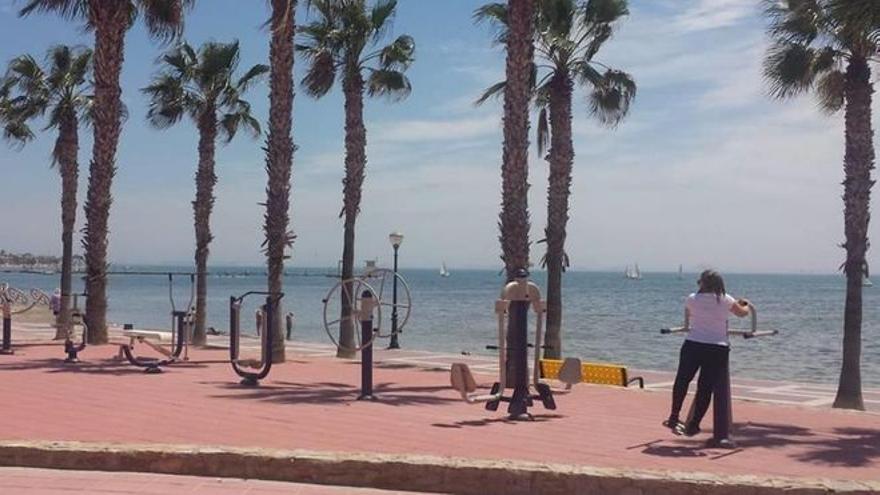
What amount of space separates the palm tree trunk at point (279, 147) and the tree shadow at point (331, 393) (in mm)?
4479

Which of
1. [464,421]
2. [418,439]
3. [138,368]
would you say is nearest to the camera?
[418,439]

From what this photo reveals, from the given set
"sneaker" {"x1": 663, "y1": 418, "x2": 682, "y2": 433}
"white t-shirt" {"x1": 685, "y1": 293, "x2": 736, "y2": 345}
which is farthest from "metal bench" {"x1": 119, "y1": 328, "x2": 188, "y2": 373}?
"white t-shirt" {"x1": 685, "y1": 293, "x2": 736, "y2": 345}

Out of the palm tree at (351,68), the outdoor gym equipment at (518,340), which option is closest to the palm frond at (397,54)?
the palm tree at (351,68)

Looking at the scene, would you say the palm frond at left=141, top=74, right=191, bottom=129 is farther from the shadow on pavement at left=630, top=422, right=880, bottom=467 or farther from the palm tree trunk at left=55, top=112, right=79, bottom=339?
the shadow on pavement at left=630, top=422, right=880, bottom=467

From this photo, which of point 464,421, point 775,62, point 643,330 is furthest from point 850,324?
point 643,330

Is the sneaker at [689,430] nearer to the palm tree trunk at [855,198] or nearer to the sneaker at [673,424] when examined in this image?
the sneaker at [673,424]

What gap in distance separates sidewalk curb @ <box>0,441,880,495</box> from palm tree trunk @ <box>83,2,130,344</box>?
13807mm

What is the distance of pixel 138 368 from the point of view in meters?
15.6

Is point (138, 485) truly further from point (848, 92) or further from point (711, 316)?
point (848, 92)

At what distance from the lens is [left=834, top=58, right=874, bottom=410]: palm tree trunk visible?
16.2 metres

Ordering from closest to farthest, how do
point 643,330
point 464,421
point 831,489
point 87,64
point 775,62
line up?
point 831,489, point 464,421, point 775,62, point 87,64, point 643,330

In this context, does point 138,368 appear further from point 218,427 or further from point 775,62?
point 775,62

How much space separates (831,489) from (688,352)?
2.59 metres

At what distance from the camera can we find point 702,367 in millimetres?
9117
